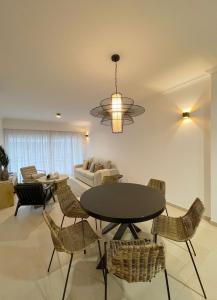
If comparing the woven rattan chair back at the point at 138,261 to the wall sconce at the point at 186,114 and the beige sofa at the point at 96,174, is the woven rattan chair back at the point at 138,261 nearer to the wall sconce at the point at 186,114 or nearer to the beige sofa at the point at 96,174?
the wall sconce at the point at 186,114

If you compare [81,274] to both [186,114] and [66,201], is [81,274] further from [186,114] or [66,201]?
[186,114]

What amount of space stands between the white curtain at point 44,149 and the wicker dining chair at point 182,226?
5672 mm

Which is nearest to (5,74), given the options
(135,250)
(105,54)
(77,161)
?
(105,54)

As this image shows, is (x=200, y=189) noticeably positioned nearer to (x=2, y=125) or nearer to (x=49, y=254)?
(x=49, y=254)


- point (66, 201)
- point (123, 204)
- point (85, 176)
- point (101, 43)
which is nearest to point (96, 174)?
point (85, 176)

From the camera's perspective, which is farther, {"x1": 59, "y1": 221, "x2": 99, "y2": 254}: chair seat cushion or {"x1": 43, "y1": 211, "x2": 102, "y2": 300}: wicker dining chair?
{"x1": 59, "y1": 221, "x2": 99, "y2": 254}: chair seat cushion

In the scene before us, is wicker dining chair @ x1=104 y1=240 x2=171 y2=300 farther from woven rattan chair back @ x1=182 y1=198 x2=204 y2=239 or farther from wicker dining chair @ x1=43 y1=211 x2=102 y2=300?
woven rattan chair back @ x1=182 y1=198 x2=204 y2=239

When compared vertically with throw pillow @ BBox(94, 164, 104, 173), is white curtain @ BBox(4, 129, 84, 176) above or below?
above

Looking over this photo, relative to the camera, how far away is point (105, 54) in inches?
80.5

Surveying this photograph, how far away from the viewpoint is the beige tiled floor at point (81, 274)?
1.51 m

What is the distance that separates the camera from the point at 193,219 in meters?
1.76

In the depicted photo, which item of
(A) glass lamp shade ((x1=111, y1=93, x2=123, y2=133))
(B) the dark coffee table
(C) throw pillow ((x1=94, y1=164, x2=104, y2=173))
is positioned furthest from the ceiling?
(C) throw pillow ((x1=94, y1=164, x2=104, y2=173))

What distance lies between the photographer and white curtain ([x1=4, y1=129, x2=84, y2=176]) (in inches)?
232

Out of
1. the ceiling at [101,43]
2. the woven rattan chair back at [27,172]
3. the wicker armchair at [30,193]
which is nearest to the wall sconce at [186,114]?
the ceiling at [101,43]
